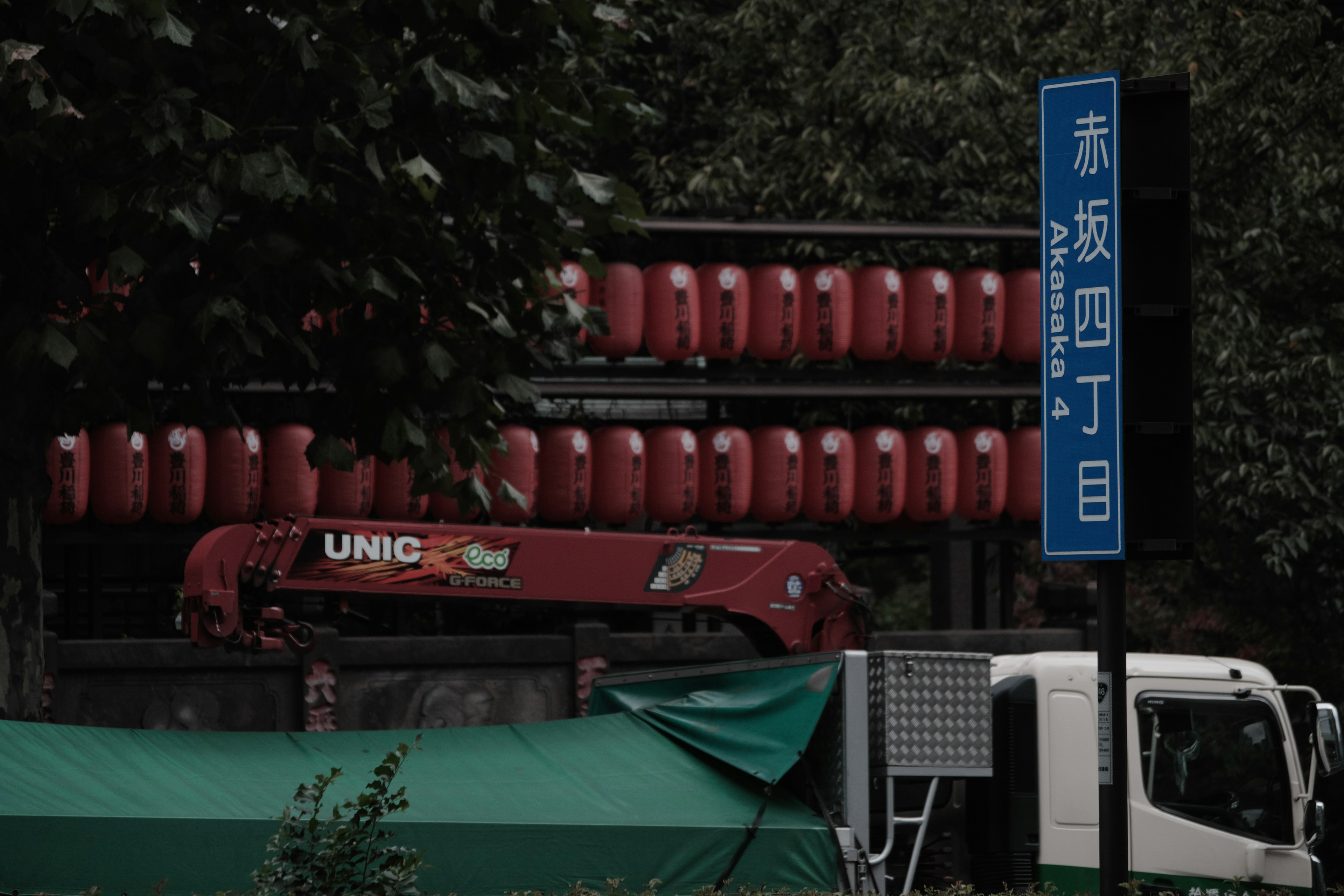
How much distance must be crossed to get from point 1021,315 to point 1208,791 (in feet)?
27.9

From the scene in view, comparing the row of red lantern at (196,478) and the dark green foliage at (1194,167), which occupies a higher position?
the dark green foliage at (1194,167)

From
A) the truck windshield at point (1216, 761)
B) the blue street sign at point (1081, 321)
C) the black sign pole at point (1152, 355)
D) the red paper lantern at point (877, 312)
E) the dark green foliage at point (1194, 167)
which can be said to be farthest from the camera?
the dark green foliage at point (1194, 167)

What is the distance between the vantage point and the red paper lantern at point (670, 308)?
16.5 metres

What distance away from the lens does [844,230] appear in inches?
682

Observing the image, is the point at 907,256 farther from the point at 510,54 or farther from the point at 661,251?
the point at 510,54

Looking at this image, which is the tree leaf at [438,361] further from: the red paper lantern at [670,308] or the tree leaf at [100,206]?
the red paper lantern at [670,308]

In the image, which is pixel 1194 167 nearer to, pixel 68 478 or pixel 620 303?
pixel 620 303

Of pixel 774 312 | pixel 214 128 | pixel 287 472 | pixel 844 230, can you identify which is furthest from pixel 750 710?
pixel 844 230

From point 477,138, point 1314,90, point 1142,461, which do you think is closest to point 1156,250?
point 1142,461

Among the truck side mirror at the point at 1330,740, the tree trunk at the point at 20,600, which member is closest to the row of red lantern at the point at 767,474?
the tree trunk at the point at 20,600

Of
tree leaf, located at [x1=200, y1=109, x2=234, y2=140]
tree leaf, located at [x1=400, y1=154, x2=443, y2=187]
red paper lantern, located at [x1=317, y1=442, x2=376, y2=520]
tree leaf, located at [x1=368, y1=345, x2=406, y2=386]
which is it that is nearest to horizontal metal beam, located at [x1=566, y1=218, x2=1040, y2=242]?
red paper lantern, located at [x1=317, y1=442, x2=376, y2=520]

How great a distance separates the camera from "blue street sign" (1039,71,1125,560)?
672 centimetres

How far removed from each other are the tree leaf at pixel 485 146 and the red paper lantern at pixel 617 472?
6026 millimetres

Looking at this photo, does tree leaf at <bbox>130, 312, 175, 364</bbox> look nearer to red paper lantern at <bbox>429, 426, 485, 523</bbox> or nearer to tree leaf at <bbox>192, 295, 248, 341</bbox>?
tree leaf at <bbox>192, 295, 248, 341</bbox>
